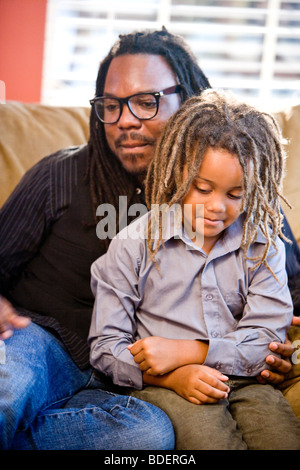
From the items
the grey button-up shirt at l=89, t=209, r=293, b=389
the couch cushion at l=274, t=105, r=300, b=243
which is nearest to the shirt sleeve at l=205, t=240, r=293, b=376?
the grey button-up shirt at l=89, t=209, r=293, b=389

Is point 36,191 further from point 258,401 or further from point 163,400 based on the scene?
point 258,401

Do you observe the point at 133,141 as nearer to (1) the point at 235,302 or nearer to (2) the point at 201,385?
(1) the point at 235,302

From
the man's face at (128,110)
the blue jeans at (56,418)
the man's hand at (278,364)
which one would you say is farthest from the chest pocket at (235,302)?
the man's face at (128,110)

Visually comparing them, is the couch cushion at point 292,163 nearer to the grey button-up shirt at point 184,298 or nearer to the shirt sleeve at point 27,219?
the grey button-up shirt at point 184,298

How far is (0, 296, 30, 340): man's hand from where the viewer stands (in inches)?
46.1

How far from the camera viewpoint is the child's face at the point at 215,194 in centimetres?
111

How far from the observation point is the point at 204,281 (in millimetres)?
1202

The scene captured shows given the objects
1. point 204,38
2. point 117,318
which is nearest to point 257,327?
point 117,318

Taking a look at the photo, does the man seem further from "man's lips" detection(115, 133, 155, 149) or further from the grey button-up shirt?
the grey button-up shirt

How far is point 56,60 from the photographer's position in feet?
10.8

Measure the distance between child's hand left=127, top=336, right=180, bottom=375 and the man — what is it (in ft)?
0.61

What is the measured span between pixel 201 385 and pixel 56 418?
295 millimetres

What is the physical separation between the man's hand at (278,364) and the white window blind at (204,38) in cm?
235

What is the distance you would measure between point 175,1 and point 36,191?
2432 millimetres
